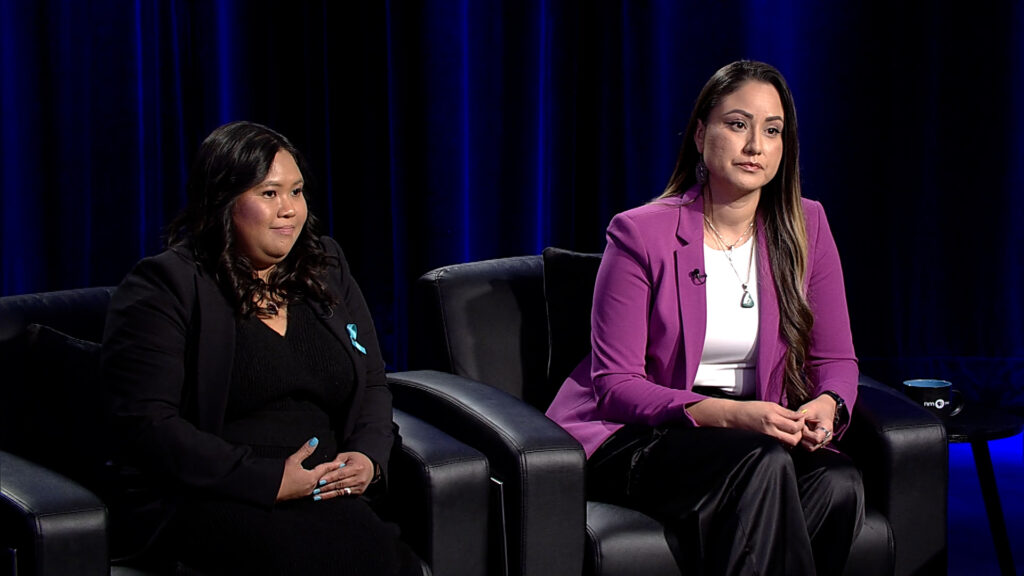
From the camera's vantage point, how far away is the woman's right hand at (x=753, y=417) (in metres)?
2.22

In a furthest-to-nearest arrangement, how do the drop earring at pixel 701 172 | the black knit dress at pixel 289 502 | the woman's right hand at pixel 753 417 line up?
the drop earring at pixel 701 172 → the woman's right hand at pixel 753 417 → the black knit dress at pixel 289 502

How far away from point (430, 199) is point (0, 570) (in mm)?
1879

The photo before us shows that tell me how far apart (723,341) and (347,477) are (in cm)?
79

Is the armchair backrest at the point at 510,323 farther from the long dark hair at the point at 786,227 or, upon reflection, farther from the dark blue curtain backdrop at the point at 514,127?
the dark blue curtain backdrop at the point at 514,127

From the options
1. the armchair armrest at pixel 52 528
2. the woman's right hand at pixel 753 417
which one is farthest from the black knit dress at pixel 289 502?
the woman's right hand at pixel 753 417

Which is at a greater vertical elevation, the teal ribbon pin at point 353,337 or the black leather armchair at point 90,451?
the teal ribbon pin at point 353,337

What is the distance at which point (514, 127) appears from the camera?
11.7 feet

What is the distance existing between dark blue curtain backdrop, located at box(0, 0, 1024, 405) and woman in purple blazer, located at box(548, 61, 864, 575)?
3.69ft

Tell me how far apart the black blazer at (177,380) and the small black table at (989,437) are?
1260 mm

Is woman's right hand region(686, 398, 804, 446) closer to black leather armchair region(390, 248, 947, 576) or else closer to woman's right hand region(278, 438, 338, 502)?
black leather armchair region(390, 248, 947, 576)

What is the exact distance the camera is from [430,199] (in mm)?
3490

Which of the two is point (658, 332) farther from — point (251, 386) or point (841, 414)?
point (251, 386)

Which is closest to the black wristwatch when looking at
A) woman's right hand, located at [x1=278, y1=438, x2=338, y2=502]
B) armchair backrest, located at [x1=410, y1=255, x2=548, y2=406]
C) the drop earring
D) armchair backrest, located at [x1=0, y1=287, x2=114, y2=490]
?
the drop earring

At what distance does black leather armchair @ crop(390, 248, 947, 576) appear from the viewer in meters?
2.12
